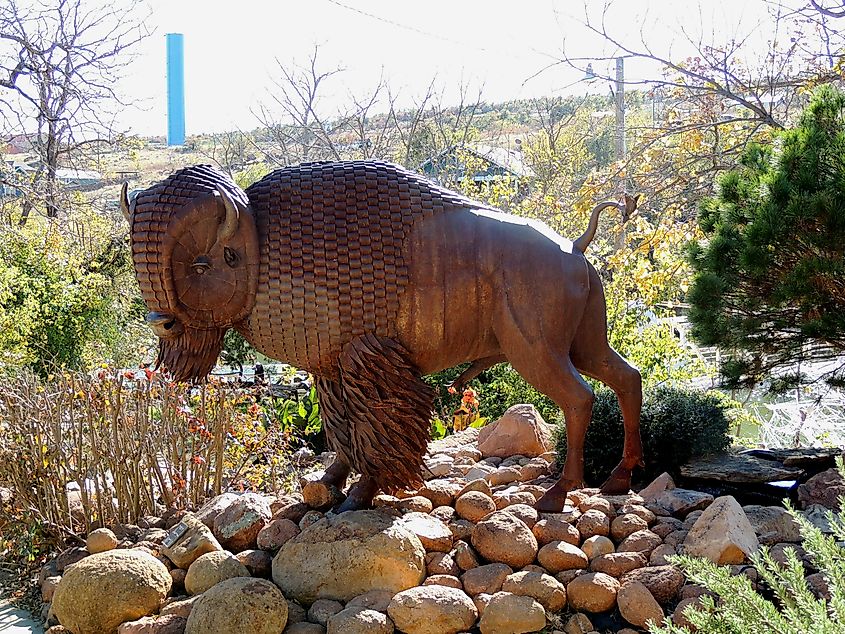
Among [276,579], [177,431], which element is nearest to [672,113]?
[177,431]

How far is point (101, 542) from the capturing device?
4.04m

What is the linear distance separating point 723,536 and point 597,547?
1.69 feet

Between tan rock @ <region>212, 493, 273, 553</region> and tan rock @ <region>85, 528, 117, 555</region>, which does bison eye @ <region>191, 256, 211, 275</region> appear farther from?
tan rock @ <region>85, 528, 117, 555</region>

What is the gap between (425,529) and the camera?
3.71 m

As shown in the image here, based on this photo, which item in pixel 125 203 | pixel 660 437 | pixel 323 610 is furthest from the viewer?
pixel 660 437

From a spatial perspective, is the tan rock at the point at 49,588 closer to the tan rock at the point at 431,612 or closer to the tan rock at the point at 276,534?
the tan rock at the point at 276,534

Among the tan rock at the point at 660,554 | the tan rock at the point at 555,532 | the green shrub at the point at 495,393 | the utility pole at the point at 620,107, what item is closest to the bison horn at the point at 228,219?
the tan rock at the point at 555,532

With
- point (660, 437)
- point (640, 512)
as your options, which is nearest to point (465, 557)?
point (640, 512)

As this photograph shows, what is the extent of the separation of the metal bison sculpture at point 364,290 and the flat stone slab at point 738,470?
1256 mm

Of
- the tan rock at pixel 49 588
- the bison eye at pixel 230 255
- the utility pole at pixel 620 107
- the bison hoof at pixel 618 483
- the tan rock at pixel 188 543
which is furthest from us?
the utility pole at pixel 620 107

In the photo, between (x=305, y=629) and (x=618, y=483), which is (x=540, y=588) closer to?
(x=305, y=629)

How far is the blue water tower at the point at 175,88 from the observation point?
21.1 ft

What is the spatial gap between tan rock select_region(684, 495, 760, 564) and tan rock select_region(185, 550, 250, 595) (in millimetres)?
1891

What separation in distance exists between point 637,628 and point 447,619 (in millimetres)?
720
